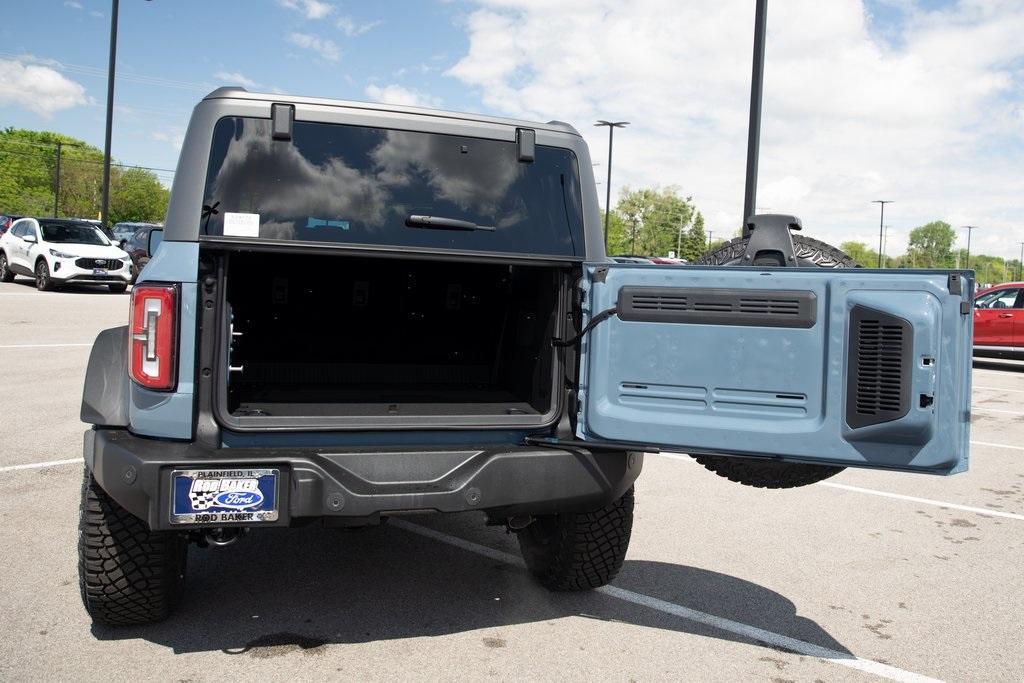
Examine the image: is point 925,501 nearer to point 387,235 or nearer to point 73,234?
point 387,235

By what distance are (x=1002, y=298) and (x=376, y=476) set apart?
15987 mm

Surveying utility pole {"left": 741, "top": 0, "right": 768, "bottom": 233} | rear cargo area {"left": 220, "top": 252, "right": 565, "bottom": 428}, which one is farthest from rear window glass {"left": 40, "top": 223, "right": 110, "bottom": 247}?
rear cargo area {"left": 220, "top": 252, "right": 565, "bottom": 428}

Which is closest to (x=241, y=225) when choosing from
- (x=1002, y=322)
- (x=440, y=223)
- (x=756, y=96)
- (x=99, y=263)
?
(x=440, y=223)

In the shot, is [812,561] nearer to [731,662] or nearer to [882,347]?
[731,662]

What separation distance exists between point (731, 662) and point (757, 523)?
7.05ft

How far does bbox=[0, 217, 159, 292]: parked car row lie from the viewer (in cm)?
2067

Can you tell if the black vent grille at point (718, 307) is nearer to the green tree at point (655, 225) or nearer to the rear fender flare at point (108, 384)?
the rear fender flare at point (108, 384)

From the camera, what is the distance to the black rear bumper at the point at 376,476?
9.98 ft

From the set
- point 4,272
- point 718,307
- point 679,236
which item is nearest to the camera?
point 718,307

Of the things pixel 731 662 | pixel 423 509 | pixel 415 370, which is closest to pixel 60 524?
pixel 415 370

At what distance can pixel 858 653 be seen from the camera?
366 centimetres

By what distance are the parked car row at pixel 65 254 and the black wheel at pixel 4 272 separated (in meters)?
0.35

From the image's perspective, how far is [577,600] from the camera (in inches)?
163

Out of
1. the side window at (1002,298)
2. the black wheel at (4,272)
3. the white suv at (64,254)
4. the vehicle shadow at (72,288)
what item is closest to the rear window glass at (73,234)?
the white suv at (64,254)
